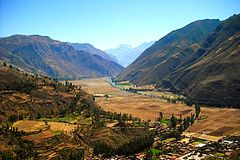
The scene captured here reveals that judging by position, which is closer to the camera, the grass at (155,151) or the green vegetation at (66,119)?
the grass at (155,151)

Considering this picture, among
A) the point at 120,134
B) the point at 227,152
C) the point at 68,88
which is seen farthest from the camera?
the point at 68,88

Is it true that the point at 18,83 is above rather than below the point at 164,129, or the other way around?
above

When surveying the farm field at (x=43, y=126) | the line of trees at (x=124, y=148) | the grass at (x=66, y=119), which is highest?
the grass at (x=66, y=119)

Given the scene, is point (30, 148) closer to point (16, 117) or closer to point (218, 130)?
point (16, 117)

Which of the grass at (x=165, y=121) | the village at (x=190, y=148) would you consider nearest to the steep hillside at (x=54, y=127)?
the village at (x=190, y=148)

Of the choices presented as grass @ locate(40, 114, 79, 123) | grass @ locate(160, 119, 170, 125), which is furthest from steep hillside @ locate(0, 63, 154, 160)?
grass @ locate(160, 119, 170, 125)

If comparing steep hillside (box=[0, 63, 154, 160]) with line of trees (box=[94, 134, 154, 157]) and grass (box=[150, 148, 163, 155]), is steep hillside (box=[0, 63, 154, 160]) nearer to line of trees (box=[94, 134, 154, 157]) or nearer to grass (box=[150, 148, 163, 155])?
line of trees (box=[94, 134, 154, 157])

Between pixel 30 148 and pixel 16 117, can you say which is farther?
pixel 16 117

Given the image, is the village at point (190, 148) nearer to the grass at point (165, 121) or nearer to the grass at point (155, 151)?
the grass at point (155, 151)

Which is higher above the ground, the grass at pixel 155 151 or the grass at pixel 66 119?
the grass at pixel 66 119

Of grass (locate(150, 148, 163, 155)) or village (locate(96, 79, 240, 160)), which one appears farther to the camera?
grass (locate(150, 148, 163, 155))

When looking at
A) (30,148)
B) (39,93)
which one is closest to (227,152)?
(30,148)
